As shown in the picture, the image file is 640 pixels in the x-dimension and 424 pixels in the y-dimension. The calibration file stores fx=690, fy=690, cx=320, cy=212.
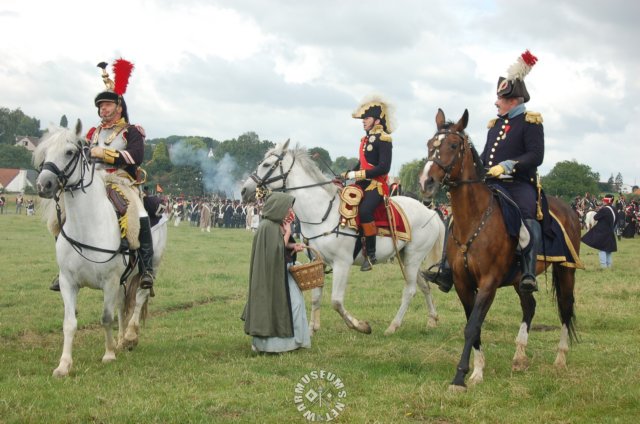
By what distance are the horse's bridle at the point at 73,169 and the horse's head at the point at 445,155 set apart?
4.08 metres

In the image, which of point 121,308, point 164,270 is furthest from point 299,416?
point 164,270

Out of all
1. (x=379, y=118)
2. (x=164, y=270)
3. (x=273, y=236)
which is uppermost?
(x=379, y=118)

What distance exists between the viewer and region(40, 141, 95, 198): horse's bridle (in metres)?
7.84

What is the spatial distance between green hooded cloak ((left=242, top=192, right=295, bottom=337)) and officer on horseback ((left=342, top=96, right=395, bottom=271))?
5.83 feet

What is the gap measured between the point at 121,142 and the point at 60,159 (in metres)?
1.55

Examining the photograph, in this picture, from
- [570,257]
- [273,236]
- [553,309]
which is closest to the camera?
[570,257]

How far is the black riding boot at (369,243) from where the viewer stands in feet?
37.5

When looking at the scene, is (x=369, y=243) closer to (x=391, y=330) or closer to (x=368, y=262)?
(x=368, y=262)

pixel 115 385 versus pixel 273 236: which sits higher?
pixel 273 236

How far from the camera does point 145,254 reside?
950cm

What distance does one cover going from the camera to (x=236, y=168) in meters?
105

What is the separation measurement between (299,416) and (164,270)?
48.7ft

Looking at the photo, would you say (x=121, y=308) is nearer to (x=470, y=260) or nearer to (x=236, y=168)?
(x=470, y=260)

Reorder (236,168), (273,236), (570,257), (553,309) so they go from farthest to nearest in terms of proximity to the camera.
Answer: (236,168), (553,309), (273,236), (570,257)
